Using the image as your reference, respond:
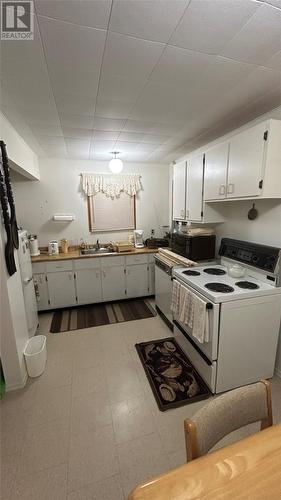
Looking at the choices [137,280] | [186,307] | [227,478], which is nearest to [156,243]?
[137,280]

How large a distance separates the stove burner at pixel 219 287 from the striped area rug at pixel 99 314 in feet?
4.98

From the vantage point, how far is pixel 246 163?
1921 millimetres

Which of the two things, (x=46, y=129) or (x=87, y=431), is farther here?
(x=46, y=129)

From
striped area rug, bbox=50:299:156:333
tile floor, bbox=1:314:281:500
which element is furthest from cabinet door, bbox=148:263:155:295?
tile floor, bbox=1:314:281:500

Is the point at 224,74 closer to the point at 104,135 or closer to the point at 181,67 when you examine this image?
the point at 181,67

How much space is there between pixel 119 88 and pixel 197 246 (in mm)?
1831

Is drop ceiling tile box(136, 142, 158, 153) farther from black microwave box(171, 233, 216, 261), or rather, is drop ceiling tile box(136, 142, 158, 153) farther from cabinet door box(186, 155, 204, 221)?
black microwave box(171, 233, 216, 261)

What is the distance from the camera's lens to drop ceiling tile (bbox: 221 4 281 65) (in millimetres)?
1021

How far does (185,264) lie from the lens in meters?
2.62

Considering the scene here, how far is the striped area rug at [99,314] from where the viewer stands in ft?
10.1

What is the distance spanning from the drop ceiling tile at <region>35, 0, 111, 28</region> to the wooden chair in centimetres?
173

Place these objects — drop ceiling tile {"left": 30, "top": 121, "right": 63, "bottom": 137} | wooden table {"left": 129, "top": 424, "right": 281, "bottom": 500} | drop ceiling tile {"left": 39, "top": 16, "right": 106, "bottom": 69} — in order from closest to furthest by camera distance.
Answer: wooden table {"left": 129, "top": 424, "right": 281, "bottom": 500} < drop ceiling tile {"left": 39, "top": 16, "right": 106, "bottom": 69} < drop ceiling tile {"left": 30, "top": 121, "right": 63, "bottom": 137}

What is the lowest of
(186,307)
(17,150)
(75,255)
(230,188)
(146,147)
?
(186,307)

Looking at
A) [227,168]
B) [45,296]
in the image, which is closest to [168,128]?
[227,168]
